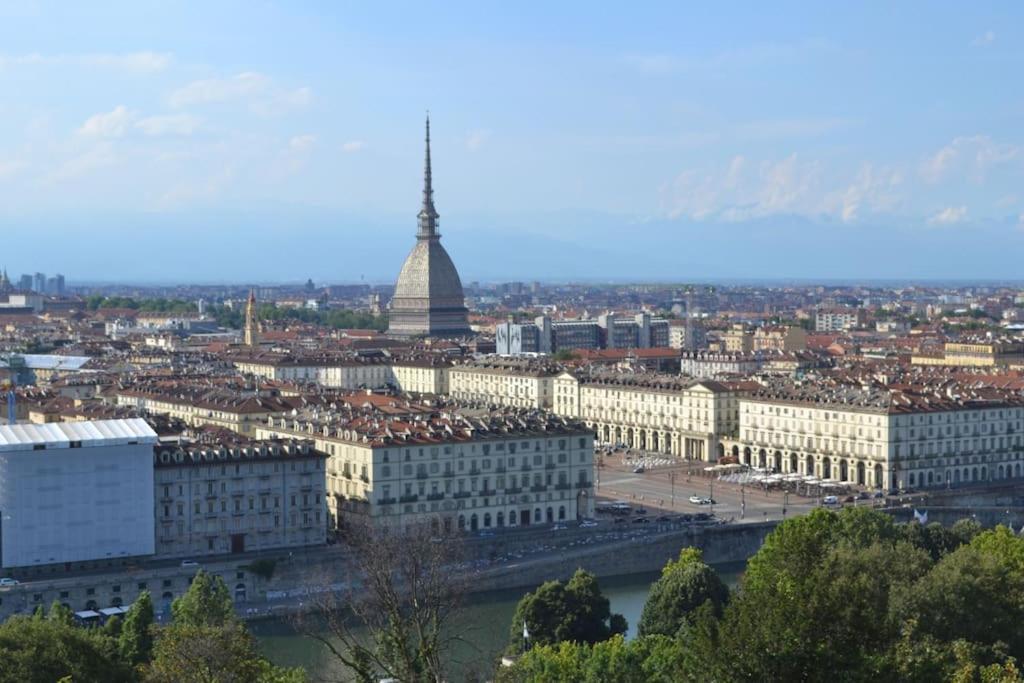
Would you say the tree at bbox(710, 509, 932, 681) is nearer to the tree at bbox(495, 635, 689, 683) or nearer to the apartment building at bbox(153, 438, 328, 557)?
the tree at bbox(495, 635, 689, 683)

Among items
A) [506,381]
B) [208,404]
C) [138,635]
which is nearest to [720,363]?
A: [506,381]

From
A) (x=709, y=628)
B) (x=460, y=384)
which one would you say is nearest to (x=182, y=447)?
(x=709, y=628)

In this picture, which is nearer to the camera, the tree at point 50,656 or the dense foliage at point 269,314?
the tree at point 50,656

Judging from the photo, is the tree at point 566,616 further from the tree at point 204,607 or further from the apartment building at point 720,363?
the apartment building at point 720,363

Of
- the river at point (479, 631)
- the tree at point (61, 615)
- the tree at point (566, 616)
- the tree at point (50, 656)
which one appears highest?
the tree at point (50, 656)

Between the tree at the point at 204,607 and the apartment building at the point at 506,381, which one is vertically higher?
the apartment building at the point at 506,381

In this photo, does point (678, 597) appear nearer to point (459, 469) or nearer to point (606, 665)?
point (606, 665)

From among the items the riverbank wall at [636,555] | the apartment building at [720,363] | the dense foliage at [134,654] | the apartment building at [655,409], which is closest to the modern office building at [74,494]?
the dense foliage at [134,654]
